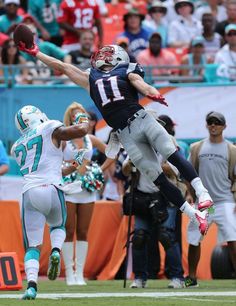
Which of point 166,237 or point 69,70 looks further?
point 166,237

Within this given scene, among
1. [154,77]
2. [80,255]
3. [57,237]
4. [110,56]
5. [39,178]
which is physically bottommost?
[80,255]

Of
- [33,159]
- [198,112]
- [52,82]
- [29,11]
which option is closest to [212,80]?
[198,112]

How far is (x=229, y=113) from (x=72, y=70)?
4738 millimetres

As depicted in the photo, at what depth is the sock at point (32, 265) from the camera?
34.0 feet

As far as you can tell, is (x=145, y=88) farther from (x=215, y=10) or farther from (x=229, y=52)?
(x=215, y=10)

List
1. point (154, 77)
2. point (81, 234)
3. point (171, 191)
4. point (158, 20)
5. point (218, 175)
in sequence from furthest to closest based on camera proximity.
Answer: point (158, 20), point (154, 77), point (81, 234), point (218, 175), point (171, 191)

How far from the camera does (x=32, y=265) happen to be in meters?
10.4

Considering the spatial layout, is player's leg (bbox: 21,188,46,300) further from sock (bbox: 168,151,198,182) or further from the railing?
the railing

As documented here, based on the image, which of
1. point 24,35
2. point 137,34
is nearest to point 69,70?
point 24,35

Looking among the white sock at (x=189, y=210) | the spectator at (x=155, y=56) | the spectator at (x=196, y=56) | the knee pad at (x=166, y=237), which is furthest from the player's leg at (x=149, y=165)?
the spectator at (x=155, y=56)

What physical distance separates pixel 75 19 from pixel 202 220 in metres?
9.16

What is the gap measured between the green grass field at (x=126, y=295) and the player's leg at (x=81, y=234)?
0.57 feet

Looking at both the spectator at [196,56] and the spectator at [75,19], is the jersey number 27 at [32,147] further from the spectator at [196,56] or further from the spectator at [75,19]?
the spectator at [75,19]

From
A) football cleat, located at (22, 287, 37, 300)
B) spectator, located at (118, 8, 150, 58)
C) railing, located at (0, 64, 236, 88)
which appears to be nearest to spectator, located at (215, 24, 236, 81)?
railing, located at (0, 64, 236, 88)
